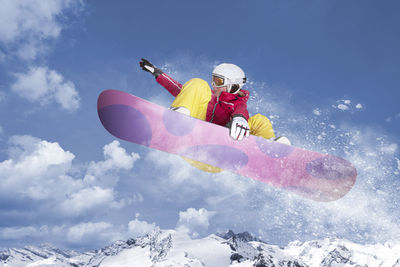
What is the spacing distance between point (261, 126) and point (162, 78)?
2.06 metres

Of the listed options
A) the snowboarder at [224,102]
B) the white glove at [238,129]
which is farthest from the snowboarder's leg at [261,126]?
the white glove at [238,129]

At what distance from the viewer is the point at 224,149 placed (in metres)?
5.91

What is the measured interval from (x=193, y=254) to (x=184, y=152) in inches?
7546

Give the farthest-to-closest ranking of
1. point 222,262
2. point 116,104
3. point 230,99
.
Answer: point 222,262 → point 230,99 → point 116,104

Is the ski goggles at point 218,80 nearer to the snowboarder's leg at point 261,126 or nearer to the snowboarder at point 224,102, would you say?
the snowboarder at point 224,102

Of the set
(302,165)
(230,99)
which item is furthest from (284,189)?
(230,99)

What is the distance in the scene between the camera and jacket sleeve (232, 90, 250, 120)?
226 inches

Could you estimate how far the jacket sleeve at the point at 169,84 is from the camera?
677 centimetres

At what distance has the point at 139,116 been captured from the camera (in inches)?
224

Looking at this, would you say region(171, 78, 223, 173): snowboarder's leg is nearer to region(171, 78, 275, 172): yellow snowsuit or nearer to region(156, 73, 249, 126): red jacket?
region(171, 78, 275, 172): yellow snowsuit

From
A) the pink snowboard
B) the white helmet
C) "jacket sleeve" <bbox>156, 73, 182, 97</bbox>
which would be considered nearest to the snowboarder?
the white helmet

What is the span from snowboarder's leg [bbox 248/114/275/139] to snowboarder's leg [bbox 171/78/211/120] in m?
1.01

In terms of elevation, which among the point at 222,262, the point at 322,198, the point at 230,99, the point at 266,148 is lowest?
the point at 322,198

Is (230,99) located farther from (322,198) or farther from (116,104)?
(322,198)
